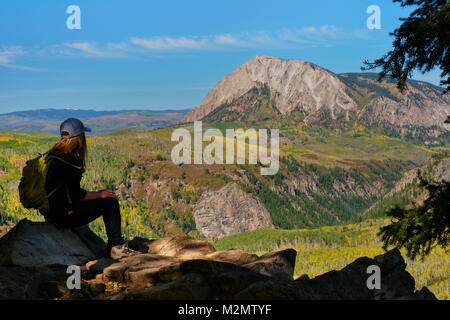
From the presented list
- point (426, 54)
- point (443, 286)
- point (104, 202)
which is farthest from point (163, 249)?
point (443, 286)

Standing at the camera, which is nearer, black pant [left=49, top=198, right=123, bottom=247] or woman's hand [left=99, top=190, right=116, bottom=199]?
black pant [left=49, top=198, right=123, bottom=247]

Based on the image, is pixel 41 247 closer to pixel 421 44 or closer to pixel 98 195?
pixel 98 195

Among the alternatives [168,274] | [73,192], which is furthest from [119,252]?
[168,274]

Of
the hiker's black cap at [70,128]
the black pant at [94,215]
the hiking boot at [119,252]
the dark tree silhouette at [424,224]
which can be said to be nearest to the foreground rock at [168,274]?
the hiking boot at [119,252]

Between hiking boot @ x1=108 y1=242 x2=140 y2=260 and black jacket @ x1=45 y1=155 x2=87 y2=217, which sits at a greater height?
black jacket @ x1=45 y1=155 x2=87 y2=217

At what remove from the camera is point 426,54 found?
19.9 m

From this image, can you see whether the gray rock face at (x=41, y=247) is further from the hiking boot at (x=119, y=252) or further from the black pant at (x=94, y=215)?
the hiking boot at (x=119, y=252)

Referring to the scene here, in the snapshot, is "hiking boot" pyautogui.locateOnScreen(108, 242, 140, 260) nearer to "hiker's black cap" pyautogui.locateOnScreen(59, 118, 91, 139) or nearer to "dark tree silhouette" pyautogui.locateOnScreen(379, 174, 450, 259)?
"hiker's black cap" pyautogui.locateOnScreen(59, 118, 91, 139)

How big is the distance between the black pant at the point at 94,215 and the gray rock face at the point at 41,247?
67 cm

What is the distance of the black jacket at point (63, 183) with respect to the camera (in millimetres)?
17234

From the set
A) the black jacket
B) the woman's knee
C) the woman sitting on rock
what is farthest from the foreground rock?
the woman's knee

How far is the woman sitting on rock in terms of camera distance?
17.3 metres
